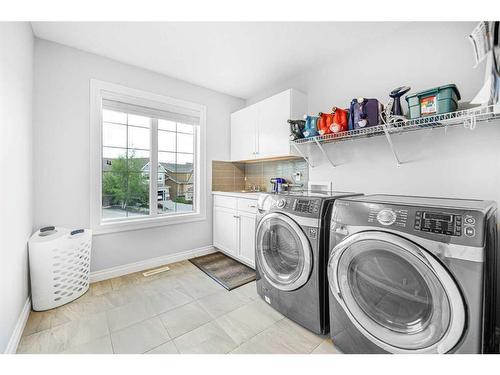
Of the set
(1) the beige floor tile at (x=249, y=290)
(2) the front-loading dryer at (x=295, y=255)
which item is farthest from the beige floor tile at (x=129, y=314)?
(2) the front-loading dryer at (x=295, y=255)

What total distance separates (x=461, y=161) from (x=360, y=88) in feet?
3.48

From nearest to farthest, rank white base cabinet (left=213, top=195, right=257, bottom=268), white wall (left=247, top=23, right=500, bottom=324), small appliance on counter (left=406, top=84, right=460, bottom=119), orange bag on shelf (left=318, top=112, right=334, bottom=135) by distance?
small appliance on counter (left=406, top=84, right=460, bottom=119) → white wall (left=247, top=23, right=500, bottom=324) → orange bag on shelf (left=318, top=112, right=334, bottom=135) → white base cabinet (left=213, top=195, right=257, bottom=268)

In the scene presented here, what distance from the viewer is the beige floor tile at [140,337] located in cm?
144

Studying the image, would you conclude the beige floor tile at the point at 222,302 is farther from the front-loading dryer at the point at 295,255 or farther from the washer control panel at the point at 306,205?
the washer control panel at the point at 306,205

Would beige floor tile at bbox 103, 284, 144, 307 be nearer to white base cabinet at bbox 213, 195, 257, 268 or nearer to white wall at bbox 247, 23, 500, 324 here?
white base cabinet at bbox 213, 195, 257, 268

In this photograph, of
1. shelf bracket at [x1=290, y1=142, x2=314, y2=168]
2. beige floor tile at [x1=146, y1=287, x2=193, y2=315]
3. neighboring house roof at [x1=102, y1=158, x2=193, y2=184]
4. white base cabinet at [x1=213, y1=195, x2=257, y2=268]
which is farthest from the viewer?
neighboring house roof at [x1=102, y1=158, x2=193, y2=184]

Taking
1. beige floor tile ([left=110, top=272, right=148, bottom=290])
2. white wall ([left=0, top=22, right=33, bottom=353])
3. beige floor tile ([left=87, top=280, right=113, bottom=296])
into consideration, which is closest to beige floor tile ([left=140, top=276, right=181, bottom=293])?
beige floor tile ([left=110, top=272, right=148, bottom=290])

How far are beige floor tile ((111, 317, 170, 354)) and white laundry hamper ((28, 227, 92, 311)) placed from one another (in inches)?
29.0

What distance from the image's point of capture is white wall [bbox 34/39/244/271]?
2035mm

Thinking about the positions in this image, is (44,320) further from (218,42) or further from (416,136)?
(416,136)

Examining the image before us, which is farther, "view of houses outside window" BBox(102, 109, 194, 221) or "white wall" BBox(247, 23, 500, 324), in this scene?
"view of houses outside window" BBox(102, 109, 194, 221)

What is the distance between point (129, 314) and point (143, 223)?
3.51ft

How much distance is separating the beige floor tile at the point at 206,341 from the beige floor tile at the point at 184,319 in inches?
2.4

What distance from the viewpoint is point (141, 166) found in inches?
106
